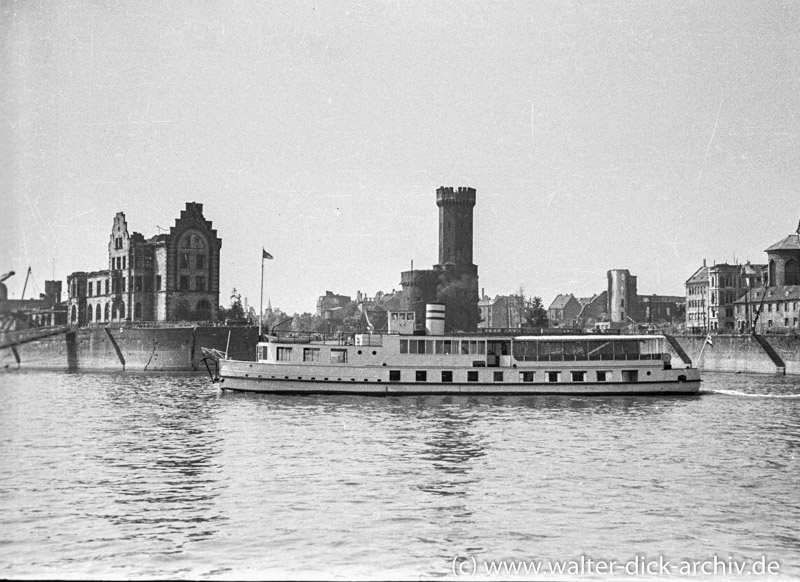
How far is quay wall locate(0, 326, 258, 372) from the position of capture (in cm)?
6138

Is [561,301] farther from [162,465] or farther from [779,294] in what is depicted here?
[162,465]

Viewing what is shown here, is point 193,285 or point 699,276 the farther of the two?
point 699,276

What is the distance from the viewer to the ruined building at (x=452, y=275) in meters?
100

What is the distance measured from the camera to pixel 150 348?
61844mm

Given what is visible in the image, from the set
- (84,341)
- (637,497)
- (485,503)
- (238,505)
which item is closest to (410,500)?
(485,503)

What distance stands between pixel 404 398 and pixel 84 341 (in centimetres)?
3417

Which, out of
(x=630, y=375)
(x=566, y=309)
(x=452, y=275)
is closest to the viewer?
(x=630, y=375)

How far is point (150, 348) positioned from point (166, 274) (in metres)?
11.9

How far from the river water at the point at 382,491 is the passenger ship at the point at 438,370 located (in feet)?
21.8

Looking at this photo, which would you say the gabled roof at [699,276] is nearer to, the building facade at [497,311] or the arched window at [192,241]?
the building facade at [497,311]

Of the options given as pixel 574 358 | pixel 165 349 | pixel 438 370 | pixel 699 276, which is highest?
pixel 699 276

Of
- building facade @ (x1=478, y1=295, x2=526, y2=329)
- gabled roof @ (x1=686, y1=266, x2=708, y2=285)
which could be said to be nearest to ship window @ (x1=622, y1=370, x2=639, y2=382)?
gabled roof @ (x1=686, y1=266, x2=708, y2=285)

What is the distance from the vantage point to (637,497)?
17.1 meters

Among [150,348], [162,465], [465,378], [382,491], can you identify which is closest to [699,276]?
[150,348]
